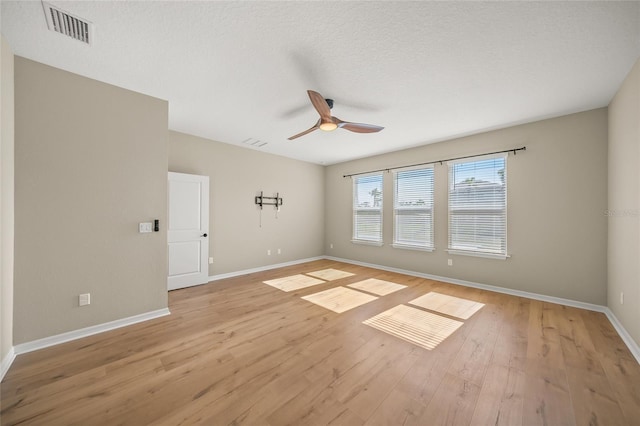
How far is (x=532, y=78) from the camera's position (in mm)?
2641

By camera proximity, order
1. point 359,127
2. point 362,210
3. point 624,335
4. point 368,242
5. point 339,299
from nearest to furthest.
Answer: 1. point 624,335
2. point 359,127
3. point 339,299
4. point 368,242
5. point 362,210

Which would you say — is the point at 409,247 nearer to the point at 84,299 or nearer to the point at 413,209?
the point at 413,209

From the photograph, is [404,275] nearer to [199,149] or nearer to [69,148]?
[199,149]

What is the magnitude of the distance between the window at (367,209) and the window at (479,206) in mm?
1655

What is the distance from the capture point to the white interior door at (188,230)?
425 cm

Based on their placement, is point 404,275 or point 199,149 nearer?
point 199,149

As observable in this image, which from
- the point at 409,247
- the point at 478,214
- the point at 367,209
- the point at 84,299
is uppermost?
the point at 367,209

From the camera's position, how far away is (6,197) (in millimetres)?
2150

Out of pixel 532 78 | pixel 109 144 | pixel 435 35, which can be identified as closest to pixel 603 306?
pixel 532 78

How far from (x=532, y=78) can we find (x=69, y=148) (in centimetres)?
495

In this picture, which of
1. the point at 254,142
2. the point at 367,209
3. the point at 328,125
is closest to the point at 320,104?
the point at 328,125

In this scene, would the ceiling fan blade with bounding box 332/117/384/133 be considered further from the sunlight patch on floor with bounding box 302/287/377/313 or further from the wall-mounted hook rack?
the wall-mounted hook rack

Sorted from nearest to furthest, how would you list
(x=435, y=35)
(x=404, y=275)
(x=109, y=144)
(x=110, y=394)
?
(x=110, y=394), (x=435, y=35), (x=109, y=144), (x=404, y=275)

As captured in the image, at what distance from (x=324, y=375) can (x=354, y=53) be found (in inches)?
110
